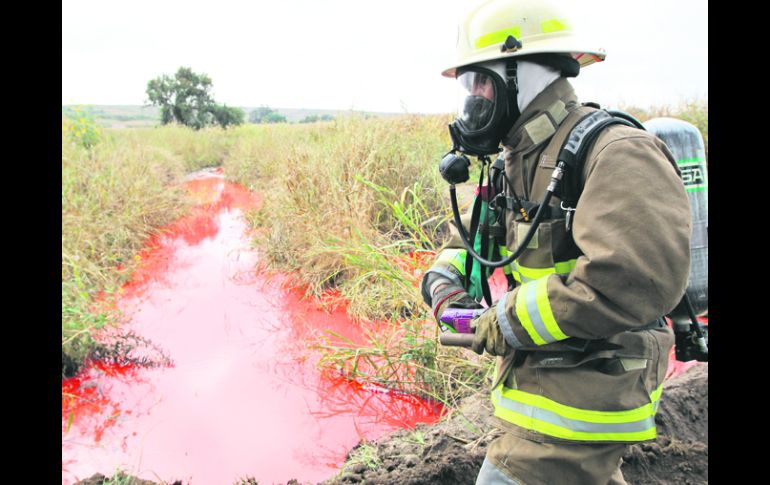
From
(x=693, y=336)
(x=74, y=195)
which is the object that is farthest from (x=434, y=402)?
(x=74, y=195)

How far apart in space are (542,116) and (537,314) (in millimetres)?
566

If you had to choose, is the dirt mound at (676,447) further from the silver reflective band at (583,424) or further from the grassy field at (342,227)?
the silver reflective band at (583,424)

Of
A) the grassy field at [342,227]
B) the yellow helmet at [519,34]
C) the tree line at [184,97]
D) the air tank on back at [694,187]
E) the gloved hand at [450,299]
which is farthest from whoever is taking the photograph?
the tree line at [184,97]

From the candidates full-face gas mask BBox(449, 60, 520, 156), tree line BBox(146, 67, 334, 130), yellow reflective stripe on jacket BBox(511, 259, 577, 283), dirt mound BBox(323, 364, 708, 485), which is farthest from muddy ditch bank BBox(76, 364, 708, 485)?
tree line BBox(146, 67, 334, 130)

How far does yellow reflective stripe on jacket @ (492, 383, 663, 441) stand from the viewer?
143 centimetres

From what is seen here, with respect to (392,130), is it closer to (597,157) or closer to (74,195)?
(74,195)

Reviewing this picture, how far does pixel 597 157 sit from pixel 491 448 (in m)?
0.85

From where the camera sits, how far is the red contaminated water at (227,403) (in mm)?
3113

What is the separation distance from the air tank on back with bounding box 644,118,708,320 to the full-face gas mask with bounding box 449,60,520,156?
37.5 inches

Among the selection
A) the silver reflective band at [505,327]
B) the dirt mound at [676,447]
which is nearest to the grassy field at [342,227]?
the dirt mound at [676,447]

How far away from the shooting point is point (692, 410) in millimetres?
3180

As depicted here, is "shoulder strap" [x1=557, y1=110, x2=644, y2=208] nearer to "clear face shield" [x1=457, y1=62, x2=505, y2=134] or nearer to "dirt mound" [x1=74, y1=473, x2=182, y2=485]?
"clear face shield" [x1=457, y1=62, x2=505, y2=134]

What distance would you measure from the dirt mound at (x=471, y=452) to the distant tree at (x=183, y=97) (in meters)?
36.9

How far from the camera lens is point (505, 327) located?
1.45 metres
